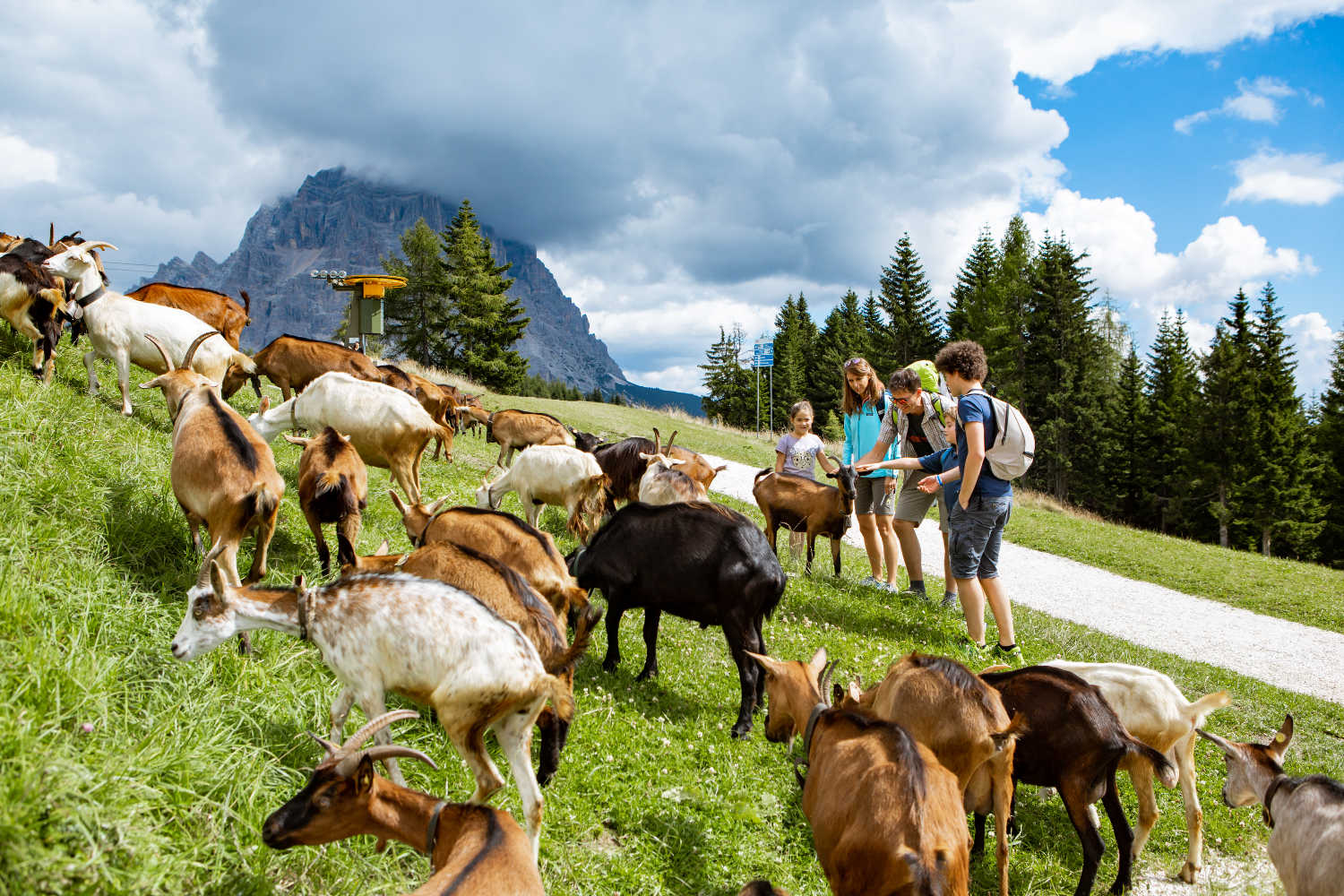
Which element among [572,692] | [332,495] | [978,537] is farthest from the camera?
[978,537]

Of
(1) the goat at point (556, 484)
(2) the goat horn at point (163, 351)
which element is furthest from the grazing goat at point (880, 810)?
(2) the goat horn at point (163, 351)

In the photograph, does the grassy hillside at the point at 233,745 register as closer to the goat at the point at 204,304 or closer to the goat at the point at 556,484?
the goat at the point at 556,484

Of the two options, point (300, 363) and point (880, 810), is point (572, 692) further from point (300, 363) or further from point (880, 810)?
point (300, 363)

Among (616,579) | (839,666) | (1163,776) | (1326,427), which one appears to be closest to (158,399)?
(616,579)

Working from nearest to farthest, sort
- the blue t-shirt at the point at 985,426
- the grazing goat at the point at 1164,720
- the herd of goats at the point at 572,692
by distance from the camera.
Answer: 1. the herd of goats at the point at 572,692
2. the grazing goat at the point at 1164,720
3. the blue t-shirt at the point at 985,426

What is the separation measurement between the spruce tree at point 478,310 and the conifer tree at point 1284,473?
40.8 metres

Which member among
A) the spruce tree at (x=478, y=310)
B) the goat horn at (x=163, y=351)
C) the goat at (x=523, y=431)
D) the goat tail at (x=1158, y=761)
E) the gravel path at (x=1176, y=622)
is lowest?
the gravel path at (x=1176, y=622)

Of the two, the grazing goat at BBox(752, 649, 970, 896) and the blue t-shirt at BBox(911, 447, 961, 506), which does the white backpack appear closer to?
the blue t-shirt at BBox(911, 447, 961, 506)

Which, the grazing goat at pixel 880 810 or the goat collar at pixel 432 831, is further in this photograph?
the grazing goat at pixel 880 810

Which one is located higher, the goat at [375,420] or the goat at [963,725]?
the goat at [375,420]

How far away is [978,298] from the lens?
4812cm

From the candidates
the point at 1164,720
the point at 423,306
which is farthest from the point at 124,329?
the point at 423,306

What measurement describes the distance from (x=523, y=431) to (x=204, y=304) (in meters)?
4.90

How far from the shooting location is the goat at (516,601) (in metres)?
3.90
